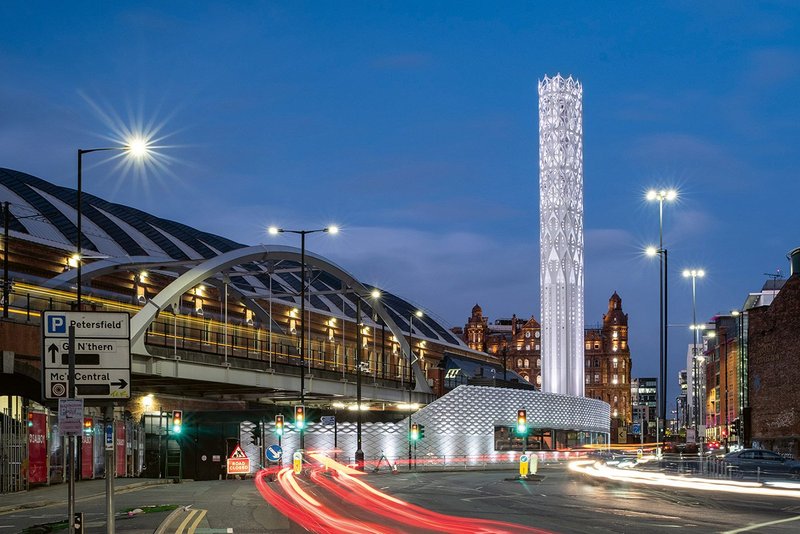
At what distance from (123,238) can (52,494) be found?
51997 millimetres

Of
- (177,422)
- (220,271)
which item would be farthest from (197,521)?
(220,271)

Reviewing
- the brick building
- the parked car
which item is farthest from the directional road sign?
the brick building

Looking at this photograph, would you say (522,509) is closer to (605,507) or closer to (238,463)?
(605,507)

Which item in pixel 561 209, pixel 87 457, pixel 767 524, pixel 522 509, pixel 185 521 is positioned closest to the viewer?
pixel 185 521

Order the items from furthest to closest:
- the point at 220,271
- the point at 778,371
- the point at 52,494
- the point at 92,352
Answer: the point at 778,371
the point at 220,271
the point at 52,494
the point at 92,352

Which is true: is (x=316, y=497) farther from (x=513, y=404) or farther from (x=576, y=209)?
(x=576, y=209)

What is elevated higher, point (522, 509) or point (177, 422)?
point (177, 422)

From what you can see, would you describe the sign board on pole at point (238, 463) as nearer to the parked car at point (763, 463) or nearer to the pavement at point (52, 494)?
the pavement at point (52, 494)

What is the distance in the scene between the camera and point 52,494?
38531 millimetres

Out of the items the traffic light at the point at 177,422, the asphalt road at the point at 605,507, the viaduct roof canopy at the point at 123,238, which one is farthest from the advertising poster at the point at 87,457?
the asphalt road at the point at 605,507

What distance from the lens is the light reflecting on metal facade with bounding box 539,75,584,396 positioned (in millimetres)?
117938

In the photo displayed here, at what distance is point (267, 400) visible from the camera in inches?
3243

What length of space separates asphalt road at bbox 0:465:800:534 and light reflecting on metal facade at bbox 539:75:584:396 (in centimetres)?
7585

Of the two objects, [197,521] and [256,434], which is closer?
[197,521]
